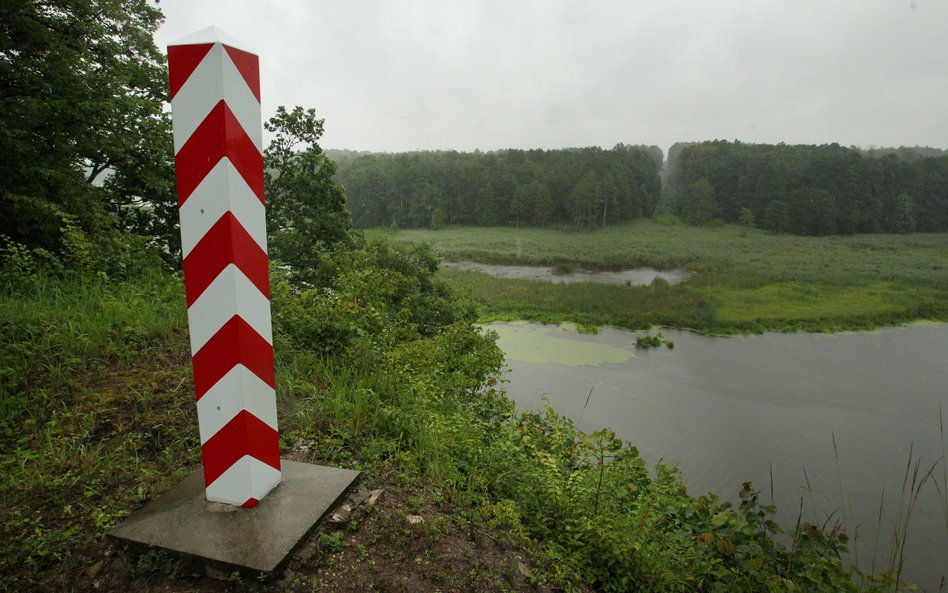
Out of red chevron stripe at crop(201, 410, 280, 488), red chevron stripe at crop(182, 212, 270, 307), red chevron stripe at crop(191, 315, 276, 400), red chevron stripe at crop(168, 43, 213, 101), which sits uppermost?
red chevron stripe at crop(168, 43, 213, 101)

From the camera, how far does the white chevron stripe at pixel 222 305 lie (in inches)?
55.9

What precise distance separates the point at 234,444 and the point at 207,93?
1.08 metres

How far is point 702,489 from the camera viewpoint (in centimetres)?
969

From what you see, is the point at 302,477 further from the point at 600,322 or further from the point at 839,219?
the point at 839,219

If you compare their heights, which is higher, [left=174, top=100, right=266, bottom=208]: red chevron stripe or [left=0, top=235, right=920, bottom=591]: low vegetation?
[left=174, top=100, right=266, bottom=208]: red chevron stripe

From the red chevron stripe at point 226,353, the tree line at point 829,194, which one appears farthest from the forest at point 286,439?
the tree line at point 829,194

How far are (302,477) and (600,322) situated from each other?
71.6 ft

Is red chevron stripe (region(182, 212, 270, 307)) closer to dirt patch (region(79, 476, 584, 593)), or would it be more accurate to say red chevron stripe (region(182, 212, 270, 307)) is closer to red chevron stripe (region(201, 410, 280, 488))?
red chevron stripe (region(201, 410, 280, 488))

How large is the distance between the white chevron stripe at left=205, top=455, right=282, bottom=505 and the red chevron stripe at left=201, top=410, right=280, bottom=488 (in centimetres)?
2

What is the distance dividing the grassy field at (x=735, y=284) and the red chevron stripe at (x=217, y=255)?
15.0 m

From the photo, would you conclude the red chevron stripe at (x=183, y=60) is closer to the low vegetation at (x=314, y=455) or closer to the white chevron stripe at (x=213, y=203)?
the white chevron stripe at (x=213, y=203)

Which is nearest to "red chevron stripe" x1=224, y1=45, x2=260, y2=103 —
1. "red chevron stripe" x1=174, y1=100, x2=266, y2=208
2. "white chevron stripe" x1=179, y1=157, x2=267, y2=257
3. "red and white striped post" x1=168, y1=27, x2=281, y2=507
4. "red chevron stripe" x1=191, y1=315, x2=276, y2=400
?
"red and white striped post" x1=168, y1=27, x2=281, y2=507

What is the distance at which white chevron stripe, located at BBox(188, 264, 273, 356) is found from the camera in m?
1.42

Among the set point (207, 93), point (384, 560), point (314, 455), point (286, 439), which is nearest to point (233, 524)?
point (384, 560)
